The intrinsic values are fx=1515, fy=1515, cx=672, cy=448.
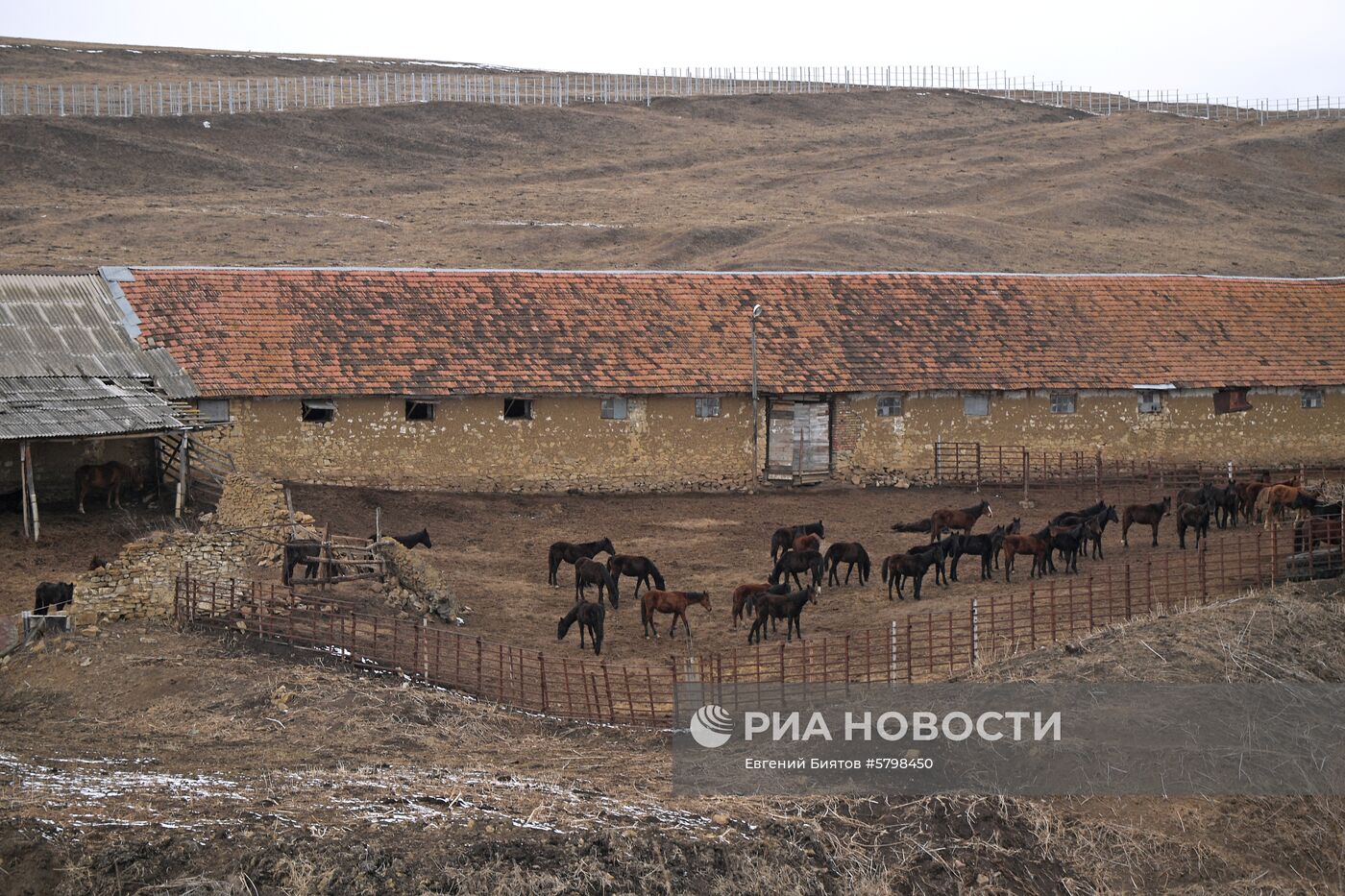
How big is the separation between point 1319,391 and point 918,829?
26.2 m

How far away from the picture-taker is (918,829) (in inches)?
563

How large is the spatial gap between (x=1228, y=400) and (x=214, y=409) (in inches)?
896

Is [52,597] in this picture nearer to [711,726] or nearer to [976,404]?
[711,726]

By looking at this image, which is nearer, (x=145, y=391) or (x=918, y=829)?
(x=918, y=829)

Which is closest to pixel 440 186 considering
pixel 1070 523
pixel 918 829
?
pixel 1070 523

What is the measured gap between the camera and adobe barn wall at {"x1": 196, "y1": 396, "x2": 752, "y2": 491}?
100 feet

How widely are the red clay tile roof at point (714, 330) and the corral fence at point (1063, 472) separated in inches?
60.3

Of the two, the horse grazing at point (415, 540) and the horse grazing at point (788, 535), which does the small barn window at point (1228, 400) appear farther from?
the horse grazing at point (415, 540)

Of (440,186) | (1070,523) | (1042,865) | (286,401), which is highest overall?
(440,186)

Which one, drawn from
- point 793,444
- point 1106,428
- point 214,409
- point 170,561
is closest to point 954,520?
point 793,444

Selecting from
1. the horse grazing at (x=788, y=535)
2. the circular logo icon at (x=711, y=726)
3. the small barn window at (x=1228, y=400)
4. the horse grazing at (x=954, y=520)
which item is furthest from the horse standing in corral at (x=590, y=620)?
the small barn window at (x=1228, y=400)

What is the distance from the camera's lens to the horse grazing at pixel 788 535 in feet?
88.5

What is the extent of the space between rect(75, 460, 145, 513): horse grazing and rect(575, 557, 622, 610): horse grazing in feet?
30.9

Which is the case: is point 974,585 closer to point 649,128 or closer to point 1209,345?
point 1209,345
